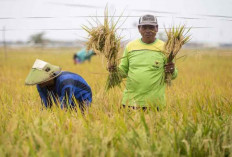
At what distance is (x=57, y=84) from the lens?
8.77 feet

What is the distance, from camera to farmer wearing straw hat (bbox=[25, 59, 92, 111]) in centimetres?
251

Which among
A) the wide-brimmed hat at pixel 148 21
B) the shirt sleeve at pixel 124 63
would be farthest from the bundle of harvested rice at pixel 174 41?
the shirt sleeve at pixel 124 63

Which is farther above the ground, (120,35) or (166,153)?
(120,35)

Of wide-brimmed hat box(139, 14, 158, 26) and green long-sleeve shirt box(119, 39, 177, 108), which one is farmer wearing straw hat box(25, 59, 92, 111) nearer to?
green long-sleeve shirt box(119, 39, 177, 108)

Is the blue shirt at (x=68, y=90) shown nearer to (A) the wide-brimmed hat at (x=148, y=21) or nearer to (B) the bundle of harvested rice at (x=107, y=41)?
(B) the bundle of harvested rice at (x=107, y=41)

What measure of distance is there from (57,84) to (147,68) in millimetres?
881

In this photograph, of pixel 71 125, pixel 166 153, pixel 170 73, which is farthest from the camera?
pixel 170 73

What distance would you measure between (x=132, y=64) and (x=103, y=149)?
1.29 metres

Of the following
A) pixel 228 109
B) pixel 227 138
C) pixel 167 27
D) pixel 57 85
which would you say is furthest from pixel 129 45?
pixel 227 138

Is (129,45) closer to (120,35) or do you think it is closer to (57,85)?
(120,35)

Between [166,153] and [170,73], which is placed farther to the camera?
[170,73]

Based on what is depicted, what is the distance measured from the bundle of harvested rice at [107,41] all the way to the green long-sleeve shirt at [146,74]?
0.16 metres

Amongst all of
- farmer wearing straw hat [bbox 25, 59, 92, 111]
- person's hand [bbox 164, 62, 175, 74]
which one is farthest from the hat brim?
person's hand [bbox 164, 62, 175, 74]

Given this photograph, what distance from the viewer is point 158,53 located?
2.61 m
